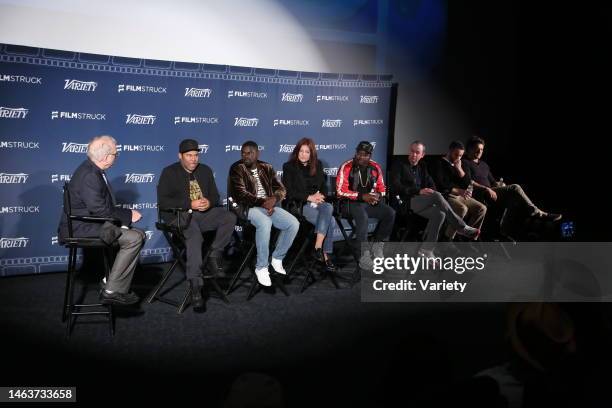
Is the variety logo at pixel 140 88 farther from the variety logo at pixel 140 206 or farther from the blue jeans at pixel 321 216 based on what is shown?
the blue jeans at pixel 321 216

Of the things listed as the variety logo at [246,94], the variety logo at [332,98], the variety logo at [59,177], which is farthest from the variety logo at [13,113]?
the variety logo at [332,98]

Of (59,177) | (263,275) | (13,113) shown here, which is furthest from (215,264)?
(13,113)

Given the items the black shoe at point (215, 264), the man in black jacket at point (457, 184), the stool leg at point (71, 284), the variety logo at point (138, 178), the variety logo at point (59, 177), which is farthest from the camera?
the man in black jacket at point (457, 184)

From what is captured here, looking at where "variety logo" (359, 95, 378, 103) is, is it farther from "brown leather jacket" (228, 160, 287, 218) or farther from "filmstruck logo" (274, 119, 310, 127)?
"brown leather jacket" (228, 160, 287, 218)

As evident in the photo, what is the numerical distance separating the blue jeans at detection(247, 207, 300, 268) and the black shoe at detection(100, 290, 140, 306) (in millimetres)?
1120

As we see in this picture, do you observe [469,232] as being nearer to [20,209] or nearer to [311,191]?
[311,191]

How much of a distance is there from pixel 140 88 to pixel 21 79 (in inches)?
38.0

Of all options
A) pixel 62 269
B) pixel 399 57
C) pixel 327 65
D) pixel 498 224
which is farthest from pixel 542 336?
pixel 399 57

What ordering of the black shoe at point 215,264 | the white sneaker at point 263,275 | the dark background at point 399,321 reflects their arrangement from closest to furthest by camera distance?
the dark background at point 399,321, the black shoe at point 215,264, the white sneaker at point 263,275

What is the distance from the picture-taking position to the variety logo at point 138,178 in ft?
18.6

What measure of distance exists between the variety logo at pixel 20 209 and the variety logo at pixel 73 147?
1.71 ft

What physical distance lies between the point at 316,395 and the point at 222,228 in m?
1.97

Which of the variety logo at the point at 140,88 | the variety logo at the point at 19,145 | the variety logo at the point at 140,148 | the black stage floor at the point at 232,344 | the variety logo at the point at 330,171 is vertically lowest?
the black stage floor at the point at 232,344

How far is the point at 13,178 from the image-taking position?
5176 mm
